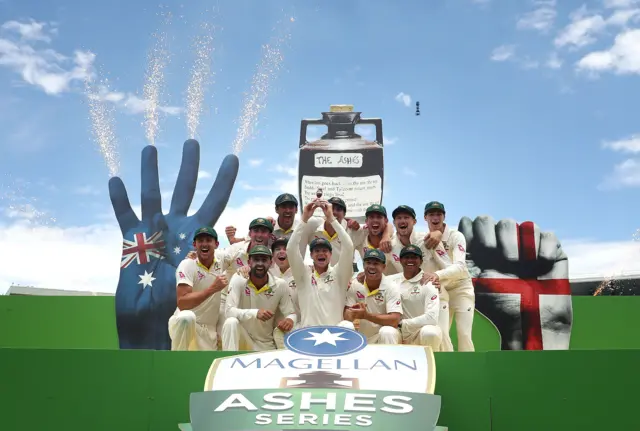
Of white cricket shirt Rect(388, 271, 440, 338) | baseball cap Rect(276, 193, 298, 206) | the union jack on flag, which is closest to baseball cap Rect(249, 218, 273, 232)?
baseball cap Rect(276, 193, 298, 206)

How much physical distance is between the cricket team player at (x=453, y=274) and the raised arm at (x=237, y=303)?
87.9 inches

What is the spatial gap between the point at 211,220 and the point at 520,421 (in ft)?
24.2

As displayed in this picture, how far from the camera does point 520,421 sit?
16.6ft

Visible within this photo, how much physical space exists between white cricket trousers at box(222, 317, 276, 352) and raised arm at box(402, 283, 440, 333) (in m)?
1.43

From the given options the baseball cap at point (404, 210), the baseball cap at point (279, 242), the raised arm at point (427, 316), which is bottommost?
the raised arm at point (427, 316)

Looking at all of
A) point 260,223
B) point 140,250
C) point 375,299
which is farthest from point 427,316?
point 140,250

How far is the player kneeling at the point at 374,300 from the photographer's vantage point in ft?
21.0

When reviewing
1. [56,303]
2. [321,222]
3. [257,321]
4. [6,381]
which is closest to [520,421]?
[257,321]

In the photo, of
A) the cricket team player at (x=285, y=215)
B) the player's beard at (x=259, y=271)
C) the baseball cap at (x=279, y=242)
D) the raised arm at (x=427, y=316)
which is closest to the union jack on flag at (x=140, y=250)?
the cricket team player at (x=285, y=215)

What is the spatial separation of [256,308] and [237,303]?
21 centimetres

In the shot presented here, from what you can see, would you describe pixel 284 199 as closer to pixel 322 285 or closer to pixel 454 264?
pixel 322 285

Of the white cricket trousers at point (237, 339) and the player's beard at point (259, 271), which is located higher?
the player's beard at point (259, 271)

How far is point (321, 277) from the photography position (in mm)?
6742

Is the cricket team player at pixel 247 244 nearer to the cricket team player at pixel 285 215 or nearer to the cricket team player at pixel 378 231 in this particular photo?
the cricket team player at pixel 285 215
